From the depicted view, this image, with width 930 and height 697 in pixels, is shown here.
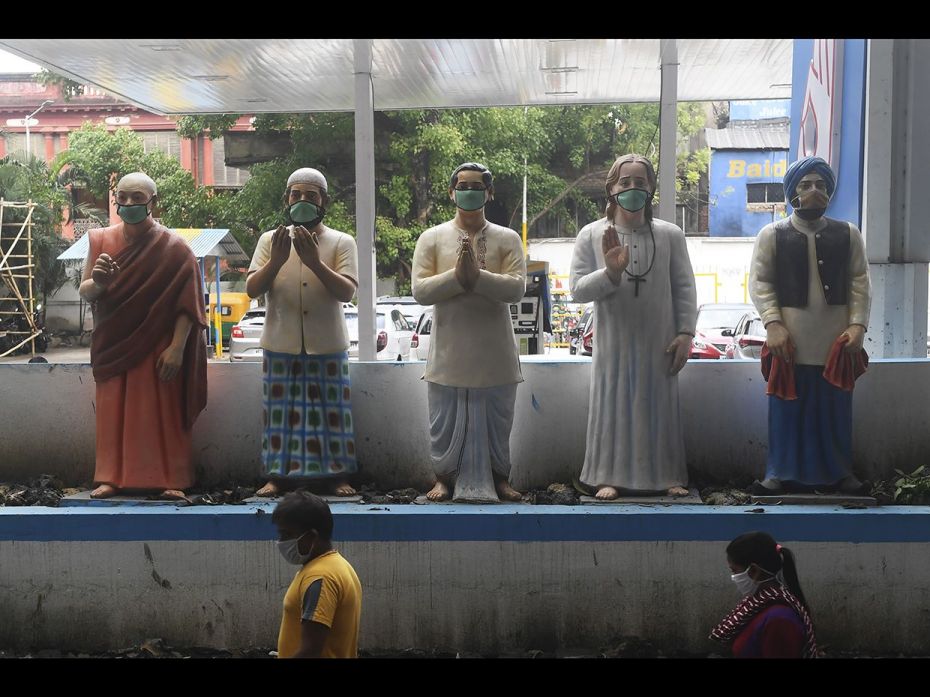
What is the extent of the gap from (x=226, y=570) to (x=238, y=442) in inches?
44.7

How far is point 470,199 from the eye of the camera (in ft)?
17.3

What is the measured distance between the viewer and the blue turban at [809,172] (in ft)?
17.2

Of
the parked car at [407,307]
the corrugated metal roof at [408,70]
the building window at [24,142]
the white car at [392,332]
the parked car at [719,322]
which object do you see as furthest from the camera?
the building window at [24,142]

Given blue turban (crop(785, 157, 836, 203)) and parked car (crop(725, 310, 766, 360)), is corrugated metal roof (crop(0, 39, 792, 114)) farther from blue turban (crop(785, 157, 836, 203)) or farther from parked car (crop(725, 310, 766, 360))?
blue turban (crop(785, 157, 836, 203))

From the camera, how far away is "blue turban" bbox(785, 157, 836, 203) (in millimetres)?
5242

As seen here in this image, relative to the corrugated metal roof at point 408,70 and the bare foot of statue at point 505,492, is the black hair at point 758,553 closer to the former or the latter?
the bare foot of statue at point 505,492

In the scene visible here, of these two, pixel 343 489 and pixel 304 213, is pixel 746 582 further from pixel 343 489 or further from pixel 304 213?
pixel 304 213

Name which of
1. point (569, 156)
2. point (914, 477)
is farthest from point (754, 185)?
point (914, 477)

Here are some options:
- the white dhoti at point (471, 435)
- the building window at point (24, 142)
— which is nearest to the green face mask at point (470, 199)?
the white dhoti at point (471, 435)

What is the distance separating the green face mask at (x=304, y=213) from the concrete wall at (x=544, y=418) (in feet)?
2.99

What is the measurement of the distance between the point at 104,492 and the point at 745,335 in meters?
11.0

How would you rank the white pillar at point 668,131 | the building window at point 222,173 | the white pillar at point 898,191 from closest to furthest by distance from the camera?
the white pillar at point 898,191 < the white pillar at point 668,131 < the building window at point 222,173

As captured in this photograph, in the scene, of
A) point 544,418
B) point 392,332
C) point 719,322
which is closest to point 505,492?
point 544,418

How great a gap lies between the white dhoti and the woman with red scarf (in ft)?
6.50
